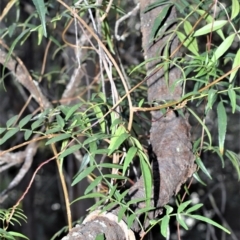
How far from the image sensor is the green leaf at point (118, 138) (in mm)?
436

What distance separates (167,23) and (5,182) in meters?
1.17

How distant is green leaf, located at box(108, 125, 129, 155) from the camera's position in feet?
1.43

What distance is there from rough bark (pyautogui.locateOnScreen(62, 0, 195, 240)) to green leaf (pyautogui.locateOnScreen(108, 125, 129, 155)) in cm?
6

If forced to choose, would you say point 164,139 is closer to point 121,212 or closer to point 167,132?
point 167,132

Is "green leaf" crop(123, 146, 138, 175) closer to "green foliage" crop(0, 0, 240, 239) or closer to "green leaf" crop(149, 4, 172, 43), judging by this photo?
"green foliage" crop(0, 0, 240, 239)

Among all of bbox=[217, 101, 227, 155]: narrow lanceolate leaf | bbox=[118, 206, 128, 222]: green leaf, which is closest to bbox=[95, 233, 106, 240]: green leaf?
bbox=[118, 206, 128, 222]: green leaf

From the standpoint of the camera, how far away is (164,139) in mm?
550

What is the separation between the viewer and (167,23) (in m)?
0.57

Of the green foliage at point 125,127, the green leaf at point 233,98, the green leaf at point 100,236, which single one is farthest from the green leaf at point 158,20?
the green leaf at point 100,236

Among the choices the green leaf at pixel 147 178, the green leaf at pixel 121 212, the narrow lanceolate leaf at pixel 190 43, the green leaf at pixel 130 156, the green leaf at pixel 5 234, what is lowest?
the green leaf at pixel 5 234

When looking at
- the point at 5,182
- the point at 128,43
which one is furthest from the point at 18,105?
the point at 128,43

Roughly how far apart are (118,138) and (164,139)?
0.39 feet

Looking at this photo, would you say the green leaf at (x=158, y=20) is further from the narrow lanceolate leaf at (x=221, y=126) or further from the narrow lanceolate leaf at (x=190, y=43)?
the narrow lanceolate leaf at (x=221, y=126)

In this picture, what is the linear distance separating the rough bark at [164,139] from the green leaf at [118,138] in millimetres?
59
